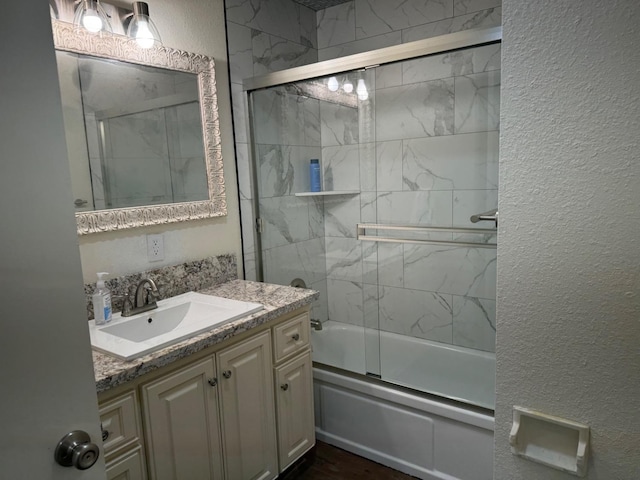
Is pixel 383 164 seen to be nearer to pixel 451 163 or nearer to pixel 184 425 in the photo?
pixel 451 163

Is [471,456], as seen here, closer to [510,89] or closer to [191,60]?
[510,89]

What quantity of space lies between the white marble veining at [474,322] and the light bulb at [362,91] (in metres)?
1.25

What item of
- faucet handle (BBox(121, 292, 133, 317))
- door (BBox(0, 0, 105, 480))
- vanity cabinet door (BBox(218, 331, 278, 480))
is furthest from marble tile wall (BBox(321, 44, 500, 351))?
door (BBox(0, 0, 105, 480))

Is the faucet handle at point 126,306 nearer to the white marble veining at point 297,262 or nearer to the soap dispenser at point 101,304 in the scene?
the soap dispenser at point 101,304

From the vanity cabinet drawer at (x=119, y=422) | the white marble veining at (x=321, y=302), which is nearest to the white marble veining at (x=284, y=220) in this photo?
the white marble veining at (x=321, y=302)

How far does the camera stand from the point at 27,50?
2.16 ft

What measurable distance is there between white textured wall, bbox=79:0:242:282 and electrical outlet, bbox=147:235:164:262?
0.07 feet

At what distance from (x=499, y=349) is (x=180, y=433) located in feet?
3.67

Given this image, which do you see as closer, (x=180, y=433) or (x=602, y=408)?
(x=602, y=408)

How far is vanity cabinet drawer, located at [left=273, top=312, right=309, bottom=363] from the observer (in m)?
1.90

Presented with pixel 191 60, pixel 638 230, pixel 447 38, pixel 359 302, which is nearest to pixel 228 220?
pixel 191 60

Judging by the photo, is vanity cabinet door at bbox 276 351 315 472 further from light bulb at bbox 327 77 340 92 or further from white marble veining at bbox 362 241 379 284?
light bulb at bbox 327 77 340 92

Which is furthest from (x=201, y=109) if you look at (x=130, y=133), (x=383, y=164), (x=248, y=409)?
(x=248, y=409)

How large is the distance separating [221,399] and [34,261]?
1139 millimetres
